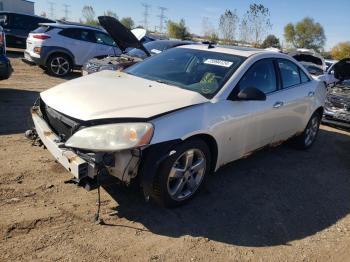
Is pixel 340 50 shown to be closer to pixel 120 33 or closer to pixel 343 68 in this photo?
pixel 343 68

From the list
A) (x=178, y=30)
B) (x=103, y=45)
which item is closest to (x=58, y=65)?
(x=103, y=45)

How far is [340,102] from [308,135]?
2.84 metres

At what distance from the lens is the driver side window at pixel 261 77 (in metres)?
4.54

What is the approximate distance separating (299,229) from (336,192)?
1416 millimetres

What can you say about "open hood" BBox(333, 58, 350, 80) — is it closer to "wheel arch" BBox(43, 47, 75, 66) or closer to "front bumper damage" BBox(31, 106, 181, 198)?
"front bumper damage" BBox(31, 106, 181, 198)

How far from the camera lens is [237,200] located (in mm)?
4406

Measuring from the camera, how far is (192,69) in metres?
4.71

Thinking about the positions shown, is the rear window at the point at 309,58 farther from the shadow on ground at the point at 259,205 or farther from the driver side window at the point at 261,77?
the driver side window at the point at 261,77

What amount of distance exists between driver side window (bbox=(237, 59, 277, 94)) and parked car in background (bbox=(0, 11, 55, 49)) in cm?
1451

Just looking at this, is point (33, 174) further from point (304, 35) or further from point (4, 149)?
point (304, 35)

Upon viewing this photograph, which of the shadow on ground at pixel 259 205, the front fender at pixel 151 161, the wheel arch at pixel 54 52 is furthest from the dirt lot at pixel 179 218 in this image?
the wheel arch at pixel 54 52

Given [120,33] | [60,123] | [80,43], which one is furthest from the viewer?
[80,43]

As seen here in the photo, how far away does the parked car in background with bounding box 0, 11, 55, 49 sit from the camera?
16.5 meters

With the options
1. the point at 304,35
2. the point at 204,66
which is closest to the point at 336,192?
the point at 204,66
